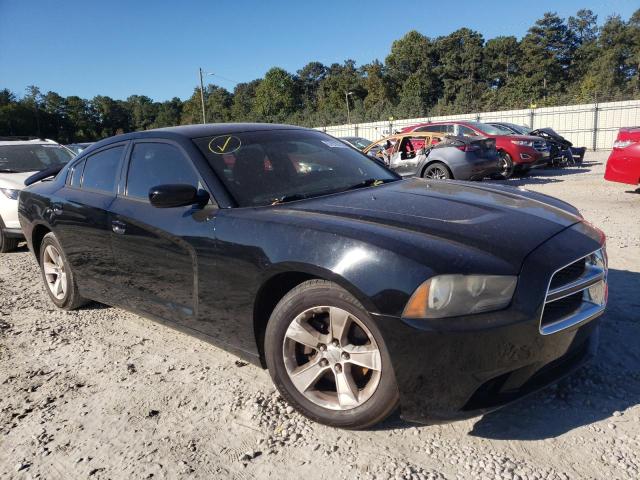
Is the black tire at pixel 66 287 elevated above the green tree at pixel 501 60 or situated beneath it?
situated beneath

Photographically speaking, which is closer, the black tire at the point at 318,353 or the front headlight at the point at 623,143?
the black tire at the point at 318,353

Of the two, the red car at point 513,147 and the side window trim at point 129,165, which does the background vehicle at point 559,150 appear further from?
the side window trim at point 129,165

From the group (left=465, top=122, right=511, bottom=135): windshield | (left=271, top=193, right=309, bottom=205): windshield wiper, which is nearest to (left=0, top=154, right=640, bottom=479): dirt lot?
(left=271, top=193, right=309, bottom=205): windshield wiper

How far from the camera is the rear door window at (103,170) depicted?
3707 mm

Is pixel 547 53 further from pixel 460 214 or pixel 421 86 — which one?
pixel 460 214

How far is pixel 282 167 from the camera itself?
3.17 metres

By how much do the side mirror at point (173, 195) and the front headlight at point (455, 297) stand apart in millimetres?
1442

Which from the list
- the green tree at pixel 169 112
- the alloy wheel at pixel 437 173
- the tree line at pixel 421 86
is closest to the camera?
the alloy wheel at pixel 437 173

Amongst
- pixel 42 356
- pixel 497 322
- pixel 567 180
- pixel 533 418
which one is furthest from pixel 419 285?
pixel 567 180

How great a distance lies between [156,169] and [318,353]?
1.77 m

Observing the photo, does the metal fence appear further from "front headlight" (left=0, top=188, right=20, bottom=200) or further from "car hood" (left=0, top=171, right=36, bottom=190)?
"front headlight" (left=0, top=188, right=20, bottom=200)

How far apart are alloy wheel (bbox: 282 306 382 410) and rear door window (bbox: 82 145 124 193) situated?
6.71ft

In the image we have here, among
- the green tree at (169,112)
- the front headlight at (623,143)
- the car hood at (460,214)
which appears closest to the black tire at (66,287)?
the car hood at (460,214)

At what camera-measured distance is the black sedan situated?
2014mm
